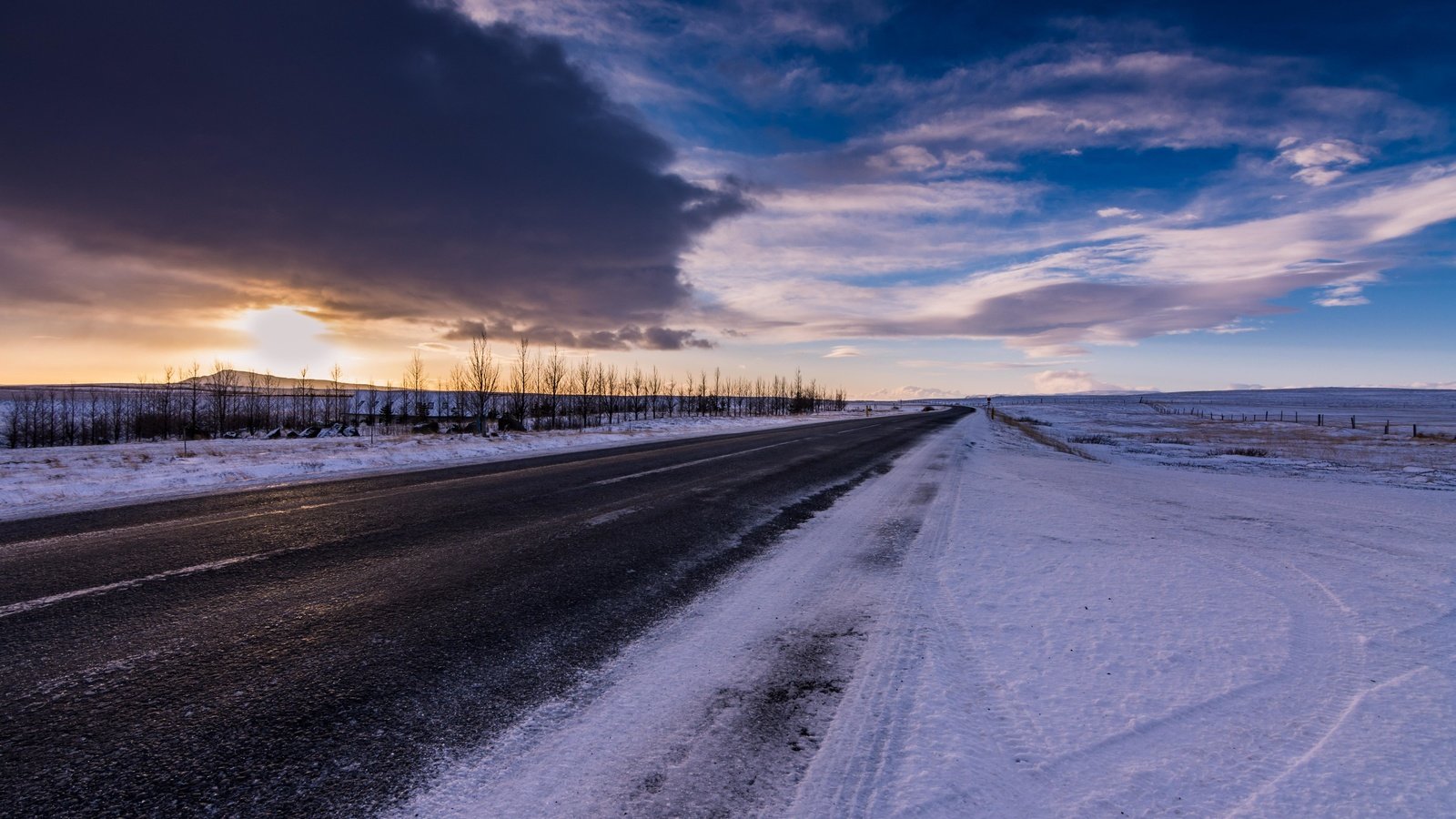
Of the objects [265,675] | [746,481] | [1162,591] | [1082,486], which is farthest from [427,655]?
[1082,486]

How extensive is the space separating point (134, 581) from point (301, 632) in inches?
76.9

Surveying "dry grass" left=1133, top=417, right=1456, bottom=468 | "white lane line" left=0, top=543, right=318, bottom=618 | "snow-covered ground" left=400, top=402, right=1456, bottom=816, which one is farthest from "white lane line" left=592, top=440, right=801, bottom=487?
"dry grass" left=1133, top=417, right=1456, bottom=468

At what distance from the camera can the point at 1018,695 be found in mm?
3021

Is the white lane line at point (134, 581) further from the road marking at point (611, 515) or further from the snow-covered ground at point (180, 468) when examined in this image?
the snow-covered ground at point (180, 468)

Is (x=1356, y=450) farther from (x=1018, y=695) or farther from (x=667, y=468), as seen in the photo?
(x=1018, y=695)

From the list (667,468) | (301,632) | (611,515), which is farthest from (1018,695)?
(667,468)

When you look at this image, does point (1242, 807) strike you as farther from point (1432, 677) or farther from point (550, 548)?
point (550, 548)

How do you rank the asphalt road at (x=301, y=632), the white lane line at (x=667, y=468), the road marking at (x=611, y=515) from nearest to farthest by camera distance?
the asphalt road at (x=301, y=632) < the road marking at (x=611, y=515) < the white lane line at (x=667, y=468)

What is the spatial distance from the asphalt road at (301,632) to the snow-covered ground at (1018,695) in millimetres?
423

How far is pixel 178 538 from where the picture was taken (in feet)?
18.7

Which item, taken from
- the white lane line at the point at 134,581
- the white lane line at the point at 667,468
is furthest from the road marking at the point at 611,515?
the white lane line at the point at 134,581

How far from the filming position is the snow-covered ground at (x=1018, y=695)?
2238mm

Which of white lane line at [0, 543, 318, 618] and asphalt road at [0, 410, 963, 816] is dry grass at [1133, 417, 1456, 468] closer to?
asphalt road at [0, 410, 963, 816]

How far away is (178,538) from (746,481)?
24.1ft
